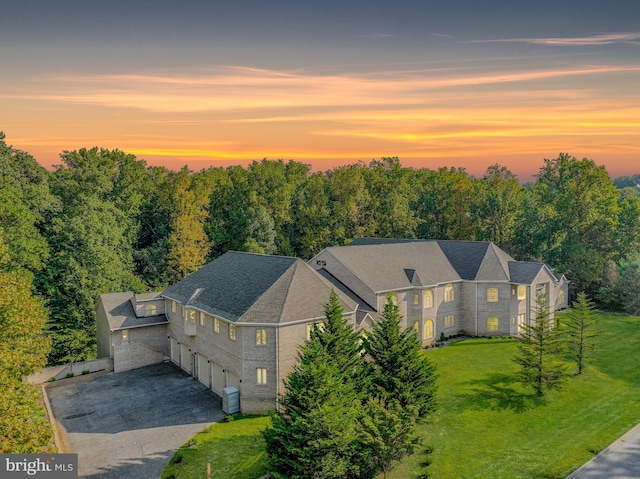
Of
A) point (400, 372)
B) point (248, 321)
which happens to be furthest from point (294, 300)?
point (400, 372)

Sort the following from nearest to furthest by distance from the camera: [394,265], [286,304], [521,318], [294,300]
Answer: [286,304] → [294,300] → [394,265] → [521,318]

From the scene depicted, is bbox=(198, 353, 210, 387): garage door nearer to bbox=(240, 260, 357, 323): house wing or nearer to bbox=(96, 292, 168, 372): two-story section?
bbox=(96, 292, 168, 372): two-story section

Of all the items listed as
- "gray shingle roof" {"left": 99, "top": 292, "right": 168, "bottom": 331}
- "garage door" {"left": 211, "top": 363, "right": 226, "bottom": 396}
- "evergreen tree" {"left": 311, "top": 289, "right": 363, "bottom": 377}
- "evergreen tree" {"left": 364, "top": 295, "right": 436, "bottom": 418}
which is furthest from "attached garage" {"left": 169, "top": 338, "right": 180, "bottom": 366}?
"evergreen tree" {"left": 364, "top": 295, "right": 436, "bottom": 418}

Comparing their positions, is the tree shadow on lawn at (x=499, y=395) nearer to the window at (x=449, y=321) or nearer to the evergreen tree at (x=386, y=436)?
the evergreen tree at (x=386, y=436)


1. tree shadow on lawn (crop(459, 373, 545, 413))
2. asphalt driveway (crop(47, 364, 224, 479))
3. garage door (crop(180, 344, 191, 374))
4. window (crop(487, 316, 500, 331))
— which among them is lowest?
asphalt driveway (crop(47, 364, 224, 479))

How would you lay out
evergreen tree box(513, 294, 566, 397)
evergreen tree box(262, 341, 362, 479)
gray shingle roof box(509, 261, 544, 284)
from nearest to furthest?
evergreen tree box(262, 341, 362, 479) → evergreen tree box(513, 294, 566, 397) → gray shingle roof box(509, 261, 544, 284)

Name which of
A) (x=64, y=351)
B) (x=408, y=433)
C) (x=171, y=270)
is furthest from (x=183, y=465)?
(x=171, y=270)

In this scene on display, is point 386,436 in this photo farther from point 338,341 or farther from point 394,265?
point 394,265

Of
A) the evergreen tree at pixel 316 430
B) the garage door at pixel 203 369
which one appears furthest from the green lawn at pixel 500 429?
the garage door at pixel 203 369
